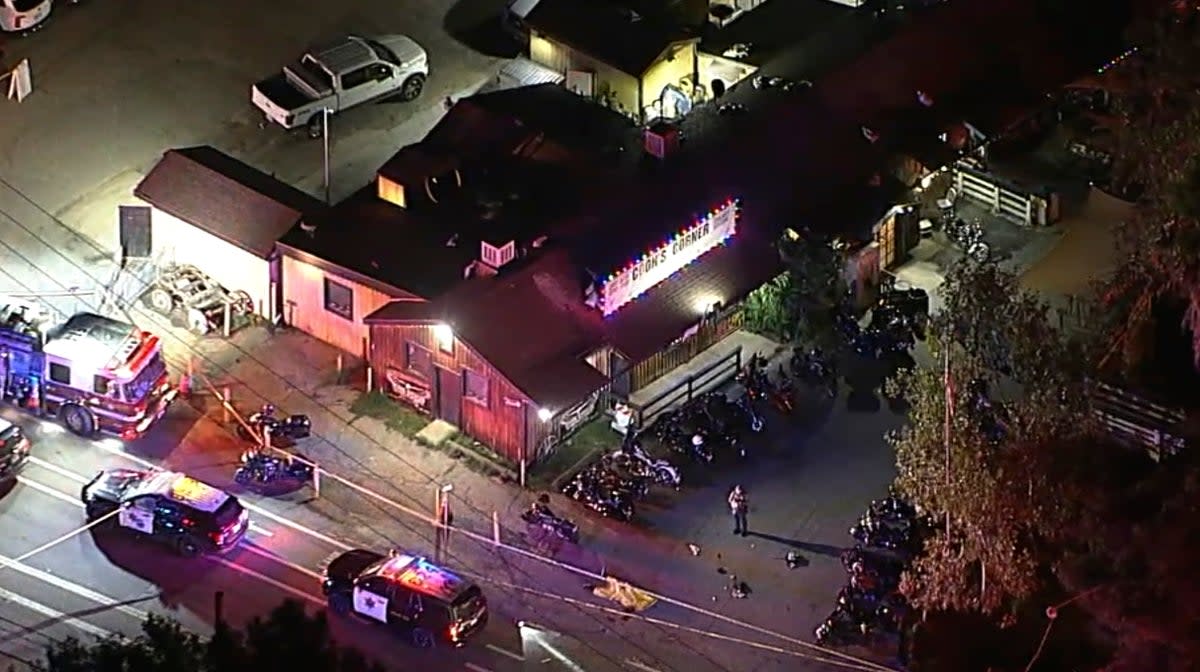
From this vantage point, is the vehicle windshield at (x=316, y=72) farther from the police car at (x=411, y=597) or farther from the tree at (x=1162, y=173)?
the tree at (x=1162, y=173)

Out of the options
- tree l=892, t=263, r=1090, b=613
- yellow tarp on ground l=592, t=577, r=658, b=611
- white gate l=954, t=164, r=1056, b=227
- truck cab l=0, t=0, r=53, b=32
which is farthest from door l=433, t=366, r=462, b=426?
truck cab l=0, t=0, r=53, b=32

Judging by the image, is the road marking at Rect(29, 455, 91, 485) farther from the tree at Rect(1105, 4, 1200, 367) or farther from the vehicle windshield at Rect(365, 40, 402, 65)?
the tree at Rect(1105, 4, 1200, 367)

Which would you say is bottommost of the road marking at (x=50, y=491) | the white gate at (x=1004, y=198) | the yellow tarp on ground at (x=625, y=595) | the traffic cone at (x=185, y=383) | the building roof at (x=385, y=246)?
the road marking at (x=50, y=491)

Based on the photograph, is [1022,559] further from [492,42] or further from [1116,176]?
[492,42]

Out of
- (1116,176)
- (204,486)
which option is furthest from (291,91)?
(1116,176)

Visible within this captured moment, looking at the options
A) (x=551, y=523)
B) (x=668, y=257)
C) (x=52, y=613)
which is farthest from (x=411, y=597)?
(x=668, y=257)

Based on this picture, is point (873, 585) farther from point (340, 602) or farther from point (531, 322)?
point (340, 602)

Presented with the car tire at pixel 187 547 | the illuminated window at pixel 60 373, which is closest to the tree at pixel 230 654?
the car tire at pixel 187 547
